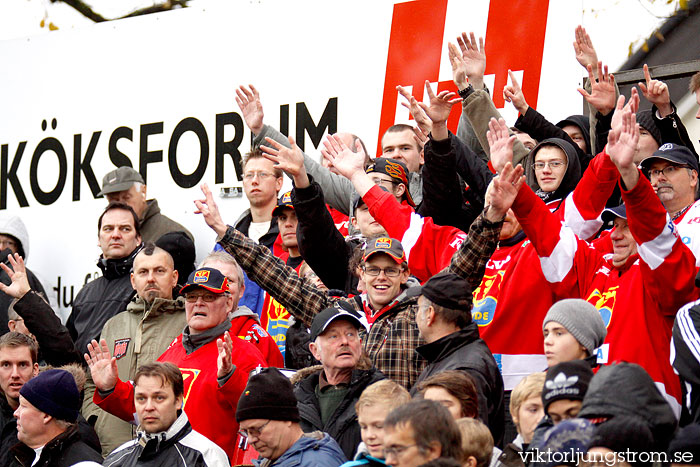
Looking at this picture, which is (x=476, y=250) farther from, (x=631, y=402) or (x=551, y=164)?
(x=631, y=402)

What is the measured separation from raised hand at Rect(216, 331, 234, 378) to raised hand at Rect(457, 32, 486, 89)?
2.38 metres

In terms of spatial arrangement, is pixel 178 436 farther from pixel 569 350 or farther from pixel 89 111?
pixel 89 111

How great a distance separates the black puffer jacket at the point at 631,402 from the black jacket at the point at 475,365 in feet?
3.30

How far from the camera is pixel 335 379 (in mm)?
5309

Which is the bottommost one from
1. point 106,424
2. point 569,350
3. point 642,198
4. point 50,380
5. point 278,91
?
point 106,424

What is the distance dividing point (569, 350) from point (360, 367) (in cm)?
113

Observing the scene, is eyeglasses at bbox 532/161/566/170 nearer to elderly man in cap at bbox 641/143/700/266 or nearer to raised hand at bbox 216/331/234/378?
elderly man in cap at bbox 641/143/700/266

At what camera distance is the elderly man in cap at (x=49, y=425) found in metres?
5.76

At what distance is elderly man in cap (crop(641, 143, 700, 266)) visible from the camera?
5.53 metres

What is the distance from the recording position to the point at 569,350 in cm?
461

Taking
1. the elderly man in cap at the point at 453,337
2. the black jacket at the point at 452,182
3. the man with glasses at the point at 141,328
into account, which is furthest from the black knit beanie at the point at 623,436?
the man with glasses at the point at 141,328

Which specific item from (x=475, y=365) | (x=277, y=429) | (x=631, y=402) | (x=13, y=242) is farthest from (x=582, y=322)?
(x=13, y=242)

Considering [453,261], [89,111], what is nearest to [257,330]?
[453,261]

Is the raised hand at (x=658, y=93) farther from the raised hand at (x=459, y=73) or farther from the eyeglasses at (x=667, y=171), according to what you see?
the raised hand at (x=459, y=73)
